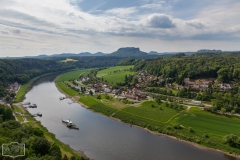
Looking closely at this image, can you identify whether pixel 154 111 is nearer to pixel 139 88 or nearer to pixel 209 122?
pixel 209 122

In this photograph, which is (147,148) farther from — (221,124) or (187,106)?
(187,106)

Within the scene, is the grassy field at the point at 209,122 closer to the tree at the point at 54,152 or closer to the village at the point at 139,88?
the village at the point at 139,88

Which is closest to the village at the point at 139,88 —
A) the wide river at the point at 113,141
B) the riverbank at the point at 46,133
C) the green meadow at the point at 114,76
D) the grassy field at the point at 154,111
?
the grassy field at the point at 154,111

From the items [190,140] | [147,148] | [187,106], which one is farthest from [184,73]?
[147,148]

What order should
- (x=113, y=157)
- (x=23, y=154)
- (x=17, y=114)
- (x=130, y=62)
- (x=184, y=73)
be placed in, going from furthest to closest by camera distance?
1. (x=130, y=62)
2. (x=184, y=73)
3. (x=17, y=114)
4. (x=113, y=157)
5. (x=23, y=154)

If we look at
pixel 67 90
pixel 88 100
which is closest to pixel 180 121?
pixel 88 100
